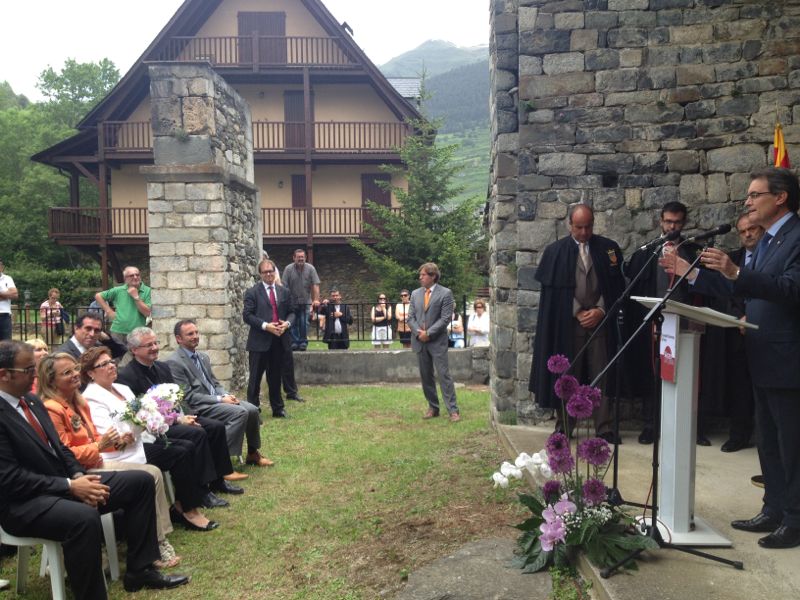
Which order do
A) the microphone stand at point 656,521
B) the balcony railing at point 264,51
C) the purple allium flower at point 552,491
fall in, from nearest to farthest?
the microphone stand at point 656,521
the purple allium flower at point 552,491
the balcony railing at point 264,51

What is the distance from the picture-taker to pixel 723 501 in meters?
3.84

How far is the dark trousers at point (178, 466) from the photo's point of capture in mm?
4453

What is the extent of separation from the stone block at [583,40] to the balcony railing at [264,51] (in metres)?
15.6

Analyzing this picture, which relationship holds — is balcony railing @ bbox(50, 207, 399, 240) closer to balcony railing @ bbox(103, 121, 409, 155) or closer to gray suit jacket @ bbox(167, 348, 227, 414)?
balcony railing @ bbox(103, 121, 409, 155)

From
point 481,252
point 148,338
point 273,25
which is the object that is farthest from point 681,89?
point 273,25

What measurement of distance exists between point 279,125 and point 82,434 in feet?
60.6

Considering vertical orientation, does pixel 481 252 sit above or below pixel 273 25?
below

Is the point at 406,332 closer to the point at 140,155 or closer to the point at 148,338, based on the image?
the point at 148,338

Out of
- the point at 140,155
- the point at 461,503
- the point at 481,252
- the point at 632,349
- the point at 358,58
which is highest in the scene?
the point at 358,58

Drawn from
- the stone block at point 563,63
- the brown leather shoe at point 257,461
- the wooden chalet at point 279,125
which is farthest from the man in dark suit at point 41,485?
the wooden chalet at point 279,125

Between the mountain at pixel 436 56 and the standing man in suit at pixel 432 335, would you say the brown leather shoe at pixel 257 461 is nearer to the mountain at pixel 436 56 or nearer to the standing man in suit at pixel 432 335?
the standing man in suit at pixel 432 335

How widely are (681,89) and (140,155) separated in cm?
1819

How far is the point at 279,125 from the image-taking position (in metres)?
21.0

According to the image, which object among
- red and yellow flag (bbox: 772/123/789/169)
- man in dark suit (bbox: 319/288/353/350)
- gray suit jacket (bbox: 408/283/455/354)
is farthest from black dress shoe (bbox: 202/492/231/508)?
man in dark suit (bbox: 319/288/353/350)
